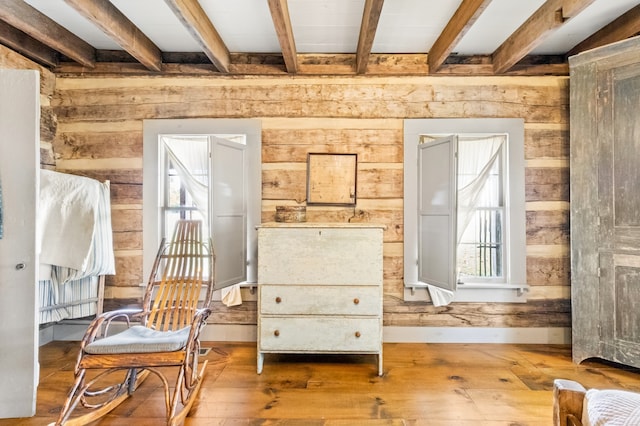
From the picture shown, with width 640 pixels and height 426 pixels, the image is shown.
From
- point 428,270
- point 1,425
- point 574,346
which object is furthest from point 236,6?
point 574,346

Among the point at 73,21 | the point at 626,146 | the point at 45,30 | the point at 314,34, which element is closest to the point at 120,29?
the point at 73,21

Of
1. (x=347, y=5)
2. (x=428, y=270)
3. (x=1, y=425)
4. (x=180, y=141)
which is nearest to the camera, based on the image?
(x=1, y=425)

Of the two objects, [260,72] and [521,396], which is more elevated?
[260,72]

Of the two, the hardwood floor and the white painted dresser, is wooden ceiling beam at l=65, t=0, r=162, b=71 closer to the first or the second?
the white painted dresser

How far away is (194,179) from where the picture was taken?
3150mm

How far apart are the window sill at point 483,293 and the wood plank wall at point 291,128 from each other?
0.07m

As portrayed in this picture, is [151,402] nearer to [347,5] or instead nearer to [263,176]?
[263,176]

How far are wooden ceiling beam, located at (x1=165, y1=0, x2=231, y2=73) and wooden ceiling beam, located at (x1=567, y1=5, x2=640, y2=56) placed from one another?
3073 millimetres

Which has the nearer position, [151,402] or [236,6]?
[151,402]

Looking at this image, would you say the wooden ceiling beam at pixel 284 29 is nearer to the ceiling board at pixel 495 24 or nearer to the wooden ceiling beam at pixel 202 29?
the wooden ceiling beam at pixel 202 29

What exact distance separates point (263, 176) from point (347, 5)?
154 cm

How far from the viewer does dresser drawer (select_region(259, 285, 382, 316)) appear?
249 cm

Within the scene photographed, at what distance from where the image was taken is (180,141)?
319 centimetres

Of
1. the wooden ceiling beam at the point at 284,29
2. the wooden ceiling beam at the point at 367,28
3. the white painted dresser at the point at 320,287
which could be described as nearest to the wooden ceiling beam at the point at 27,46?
the wooden ceiling beam at the point at 284,29
